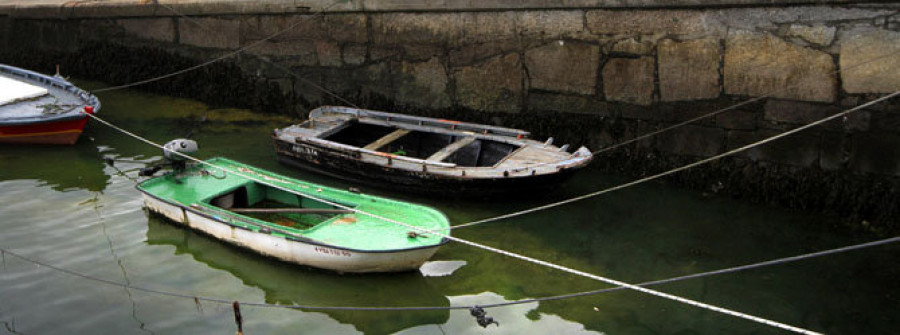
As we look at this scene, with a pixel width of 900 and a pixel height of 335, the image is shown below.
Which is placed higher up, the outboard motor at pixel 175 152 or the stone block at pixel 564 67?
the stone block at pixel 564 67

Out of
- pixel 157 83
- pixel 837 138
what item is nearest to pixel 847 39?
pixel 837 138

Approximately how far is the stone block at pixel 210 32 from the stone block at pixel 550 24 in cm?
533

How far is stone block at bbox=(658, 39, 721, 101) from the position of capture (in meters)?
8.09

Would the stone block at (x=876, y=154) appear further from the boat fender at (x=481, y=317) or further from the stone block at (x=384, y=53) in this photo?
the stone block at (x=384, y=53)

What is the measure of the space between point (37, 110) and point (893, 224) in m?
10.7

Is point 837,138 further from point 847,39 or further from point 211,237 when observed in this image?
point 211,237

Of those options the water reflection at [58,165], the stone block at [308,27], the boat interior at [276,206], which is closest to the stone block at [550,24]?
the stone block at [308,27]

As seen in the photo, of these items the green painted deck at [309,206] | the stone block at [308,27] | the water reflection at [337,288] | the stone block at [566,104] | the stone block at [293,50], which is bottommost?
the water reflection at [337,288]

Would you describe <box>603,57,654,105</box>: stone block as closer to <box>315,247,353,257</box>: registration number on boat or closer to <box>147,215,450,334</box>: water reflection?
<box>147,215,450,334</box>: water reflection

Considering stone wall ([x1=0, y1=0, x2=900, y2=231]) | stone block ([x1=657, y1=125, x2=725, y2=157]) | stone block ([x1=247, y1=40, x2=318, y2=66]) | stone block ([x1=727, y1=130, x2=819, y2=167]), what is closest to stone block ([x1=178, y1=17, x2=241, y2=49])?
stone wall ([x1=0, y1=0, x2=900, y2=231])

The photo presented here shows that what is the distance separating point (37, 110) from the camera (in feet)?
32.6

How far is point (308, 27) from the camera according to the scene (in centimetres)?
1129

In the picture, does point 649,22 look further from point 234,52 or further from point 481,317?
point 234,52

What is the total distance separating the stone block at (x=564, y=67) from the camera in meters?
8.88
